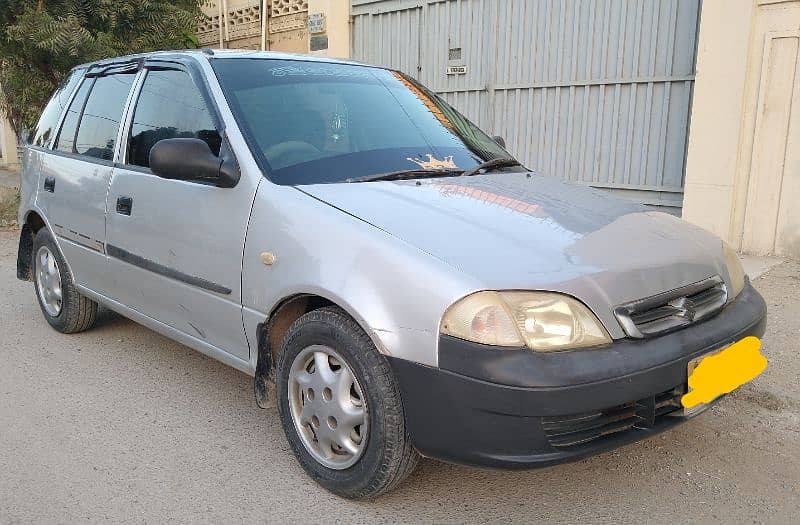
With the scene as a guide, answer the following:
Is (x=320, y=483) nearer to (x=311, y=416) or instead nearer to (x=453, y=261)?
(x=311, y=416)

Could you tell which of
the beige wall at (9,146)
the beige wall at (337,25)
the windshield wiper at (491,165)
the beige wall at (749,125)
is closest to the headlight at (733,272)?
the windshield wiper at (491,165)

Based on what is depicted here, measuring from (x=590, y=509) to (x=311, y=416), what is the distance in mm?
1112

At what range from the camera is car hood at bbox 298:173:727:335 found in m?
2.36

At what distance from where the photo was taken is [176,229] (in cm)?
332

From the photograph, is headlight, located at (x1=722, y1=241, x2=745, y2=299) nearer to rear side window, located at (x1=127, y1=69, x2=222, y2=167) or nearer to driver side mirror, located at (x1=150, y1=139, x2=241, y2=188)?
driver side mirror, located at (x1=150, y1=139, x2=241, y2=188)

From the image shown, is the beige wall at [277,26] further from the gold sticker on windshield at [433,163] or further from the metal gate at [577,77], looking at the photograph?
the gold sticker on windshield at [433,163]

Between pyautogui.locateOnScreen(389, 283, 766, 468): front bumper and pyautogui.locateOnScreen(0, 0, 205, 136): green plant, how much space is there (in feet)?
25.3

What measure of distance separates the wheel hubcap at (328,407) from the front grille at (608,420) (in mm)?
660

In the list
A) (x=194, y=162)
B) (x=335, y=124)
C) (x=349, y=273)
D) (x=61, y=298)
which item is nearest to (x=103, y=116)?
(x=61, y=298)

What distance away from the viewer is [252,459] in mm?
3098

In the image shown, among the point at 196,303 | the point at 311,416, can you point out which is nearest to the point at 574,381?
the point at 311,416

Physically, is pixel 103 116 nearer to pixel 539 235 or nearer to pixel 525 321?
pixel 539 235

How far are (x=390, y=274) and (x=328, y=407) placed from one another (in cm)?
61

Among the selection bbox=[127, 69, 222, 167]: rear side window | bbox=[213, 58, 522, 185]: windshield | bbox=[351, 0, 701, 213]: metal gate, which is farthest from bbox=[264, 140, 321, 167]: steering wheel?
bbox=[351, 0, 701, 213]: metal gate
